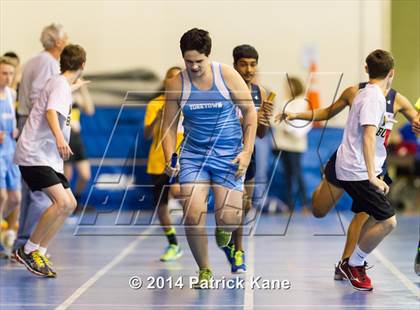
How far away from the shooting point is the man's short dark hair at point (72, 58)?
10250mm

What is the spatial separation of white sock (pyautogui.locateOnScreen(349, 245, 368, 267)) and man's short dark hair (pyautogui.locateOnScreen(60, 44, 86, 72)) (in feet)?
9.67

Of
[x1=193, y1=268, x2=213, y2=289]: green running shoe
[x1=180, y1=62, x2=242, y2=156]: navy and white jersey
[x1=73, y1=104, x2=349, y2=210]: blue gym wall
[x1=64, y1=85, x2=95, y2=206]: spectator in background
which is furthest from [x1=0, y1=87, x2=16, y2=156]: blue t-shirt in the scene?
[x1=73, y1=104, x2=349, y2=210]: blue gym wall

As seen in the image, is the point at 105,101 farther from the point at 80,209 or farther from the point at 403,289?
the point at 403,289

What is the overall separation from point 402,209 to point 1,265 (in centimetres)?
868

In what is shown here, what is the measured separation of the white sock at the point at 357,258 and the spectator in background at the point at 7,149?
13.2ft

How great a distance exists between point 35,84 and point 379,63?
3877 mm

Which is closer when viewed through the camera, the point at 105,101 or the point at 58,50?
A: the point at 58,50

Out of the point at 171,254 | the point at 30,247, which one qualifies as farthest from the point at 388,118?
the point at 30,247

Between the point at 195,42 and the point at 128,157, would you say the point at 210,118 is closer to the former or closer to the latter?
the point at 195,42

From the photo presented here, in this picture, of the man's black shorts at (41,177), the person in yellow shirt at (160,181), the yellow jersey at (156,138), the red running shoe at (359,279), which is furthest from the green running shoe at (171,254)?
the red running shoe at (359,279)

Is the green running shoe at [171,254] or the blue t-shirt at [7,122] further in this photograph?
the blue t-shirt at [7,122]


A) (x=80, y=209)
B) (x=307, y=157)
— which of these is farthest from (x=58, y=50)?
(x=307, y=157)

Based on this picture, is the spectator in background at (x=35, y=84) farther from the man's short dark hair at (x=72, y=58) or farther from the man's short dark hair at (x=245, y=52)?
the man's short dark hair at (x=245, y=52)

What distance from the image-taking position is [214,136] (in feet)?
30.6
